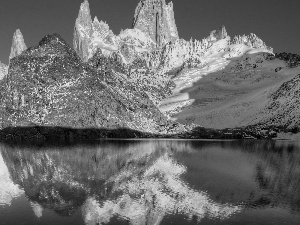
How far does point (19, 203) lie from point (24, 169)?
39.8 metres

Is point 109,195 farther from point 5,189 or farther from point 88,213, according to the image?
point 5,189

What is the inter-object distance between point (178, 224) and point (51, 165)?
210 ft

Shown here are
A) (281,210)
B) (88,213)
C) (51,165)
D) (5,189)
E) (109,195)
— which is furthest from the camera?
(51,165)

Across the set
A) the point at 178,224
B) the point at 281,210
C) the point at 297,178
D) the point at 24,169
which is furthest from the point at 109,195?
the point at 297,178

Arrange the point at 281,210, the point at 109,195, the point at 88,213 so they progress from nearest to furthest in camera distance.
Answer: the point at 88,213 → the point at 281,210 → the point at 109,195

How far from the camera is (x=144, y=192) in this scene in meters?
76.6

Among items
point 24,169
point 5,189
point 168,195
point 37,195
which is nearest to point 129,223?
point 168,195

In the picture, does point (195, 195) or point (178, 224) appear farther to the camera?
point (195, 195)

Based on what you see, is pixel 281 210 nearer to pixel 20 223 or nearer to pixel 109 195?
pixel 109 195

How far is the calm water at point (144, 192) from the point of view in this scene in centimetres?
5862

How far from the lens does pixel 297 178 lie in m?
98.4

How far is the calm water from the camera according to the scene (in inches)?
2308

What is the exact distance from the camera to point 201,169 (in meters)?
113

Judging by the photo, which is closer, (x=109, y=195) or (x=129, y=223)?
(x=129, y=223)
